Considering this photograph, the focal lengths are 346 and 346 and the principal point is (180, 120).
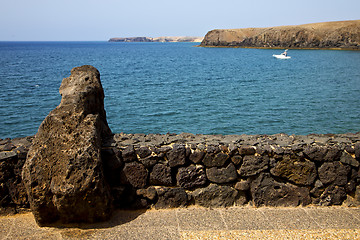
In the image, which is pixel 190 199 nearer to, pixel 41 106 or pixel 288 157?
pixel 288 157

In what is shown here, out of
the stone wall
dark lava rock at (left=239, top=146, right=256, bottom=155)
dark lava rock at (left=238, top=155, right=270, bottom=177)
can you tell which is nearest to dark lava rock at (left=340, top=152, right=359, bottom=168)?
the stone wall

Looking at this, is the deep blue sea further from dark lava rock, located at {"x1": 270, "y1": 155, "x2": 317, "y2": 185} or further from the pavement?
the pavement

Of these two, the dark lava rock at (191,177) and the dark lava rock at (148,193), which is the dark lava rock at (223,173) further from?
the dark lava rock at (148,193)

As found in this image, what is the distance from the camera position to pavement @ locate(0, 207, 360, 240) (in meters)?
5.23

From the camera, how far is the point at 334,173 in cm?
611

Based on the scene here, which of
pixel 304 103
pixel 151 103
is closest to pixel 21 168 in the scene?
pixel 151 103

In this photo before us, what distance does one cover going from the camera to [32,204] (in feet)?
17.4

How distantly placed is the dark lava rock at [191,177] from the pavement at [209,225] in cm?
43

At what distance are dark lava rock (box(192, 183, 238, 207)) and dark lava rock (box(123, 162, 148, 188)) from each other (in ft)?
3.08

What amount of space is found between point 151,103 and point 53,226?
20641 mm

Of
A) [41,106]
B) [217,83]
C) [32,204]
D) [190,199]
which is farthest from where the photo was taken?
[217,83]

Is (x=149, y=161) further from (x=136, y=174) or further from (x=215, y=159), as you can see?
(x=215, y=159)

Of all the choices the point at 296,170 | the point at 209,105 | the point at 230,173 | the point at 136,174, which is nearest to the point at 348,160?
the point at 296,170

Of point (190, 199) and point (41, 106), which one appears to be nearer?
point (190, 199)
